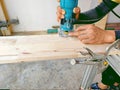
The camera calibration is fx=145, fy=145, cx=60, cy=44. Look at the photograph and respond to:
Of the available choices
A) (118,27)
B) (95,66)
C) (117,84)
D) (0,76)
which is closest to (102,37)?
(95,66)

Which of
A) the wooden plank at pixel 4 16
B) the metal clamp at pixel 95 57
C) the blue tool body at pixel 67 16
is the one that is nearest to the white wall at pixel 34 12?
the wooden plank at pixel 4 16

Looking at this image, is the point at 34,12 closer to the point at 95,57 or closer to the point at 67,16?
the point at 67,16

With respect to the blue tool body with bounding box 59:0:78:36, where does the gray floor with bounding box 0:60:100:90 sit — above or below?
below

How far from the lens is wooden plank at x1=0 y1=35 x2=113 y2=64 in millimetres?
632

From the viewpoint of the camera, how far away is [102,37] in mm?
703

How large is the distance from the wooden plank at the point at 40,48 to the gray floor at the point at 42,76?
2.64 feet

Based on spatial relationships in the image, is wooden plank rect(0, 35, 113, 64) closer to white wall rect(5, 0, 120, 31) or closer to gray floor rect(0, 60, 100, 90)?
gray floor rect(0, 60, 100, 90)

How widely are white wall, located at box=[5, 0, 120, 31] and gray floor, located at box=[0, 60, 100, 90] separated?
648 mm

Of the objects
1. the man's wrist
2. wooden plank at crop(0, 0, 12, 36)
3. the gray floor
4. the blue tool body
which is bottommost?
the gray floor

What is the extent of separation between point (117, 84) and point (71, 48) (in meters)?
0.73

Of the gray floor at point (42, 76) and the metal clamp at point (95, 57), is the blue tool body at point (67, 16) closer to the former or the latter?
the metal clamp at point (95, 57)

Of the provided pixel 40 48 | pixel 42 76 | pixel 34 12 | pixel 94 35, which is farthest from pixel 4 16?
pixel 94 35

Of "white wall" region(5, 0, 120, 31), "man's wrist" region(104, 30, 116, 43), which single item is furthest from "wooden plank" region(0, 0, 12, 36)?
"man's wrist" region(104, 30, 116, 43)

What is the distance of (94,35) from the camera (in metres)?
0.68
